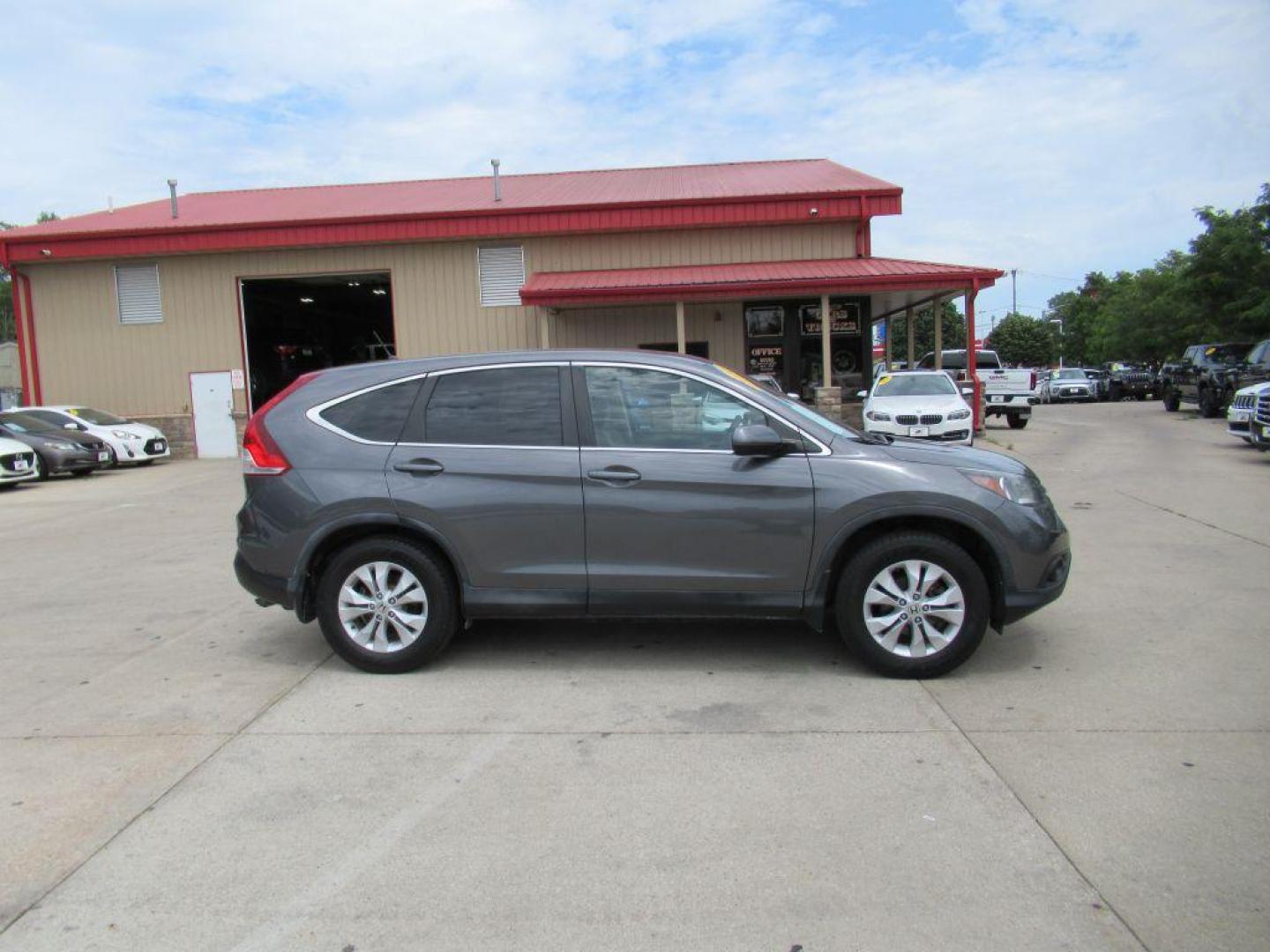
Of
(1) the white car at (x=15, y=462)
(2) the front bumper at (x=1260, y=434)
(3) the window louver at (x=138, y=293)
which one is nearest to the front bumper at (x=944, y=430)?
(2) the front bumper at (x=1260, y=434)

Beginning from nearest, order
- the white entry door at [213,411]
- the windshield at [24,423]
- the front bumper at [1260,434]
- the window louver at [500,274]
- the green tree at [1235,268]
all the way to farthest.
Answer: the front bumper at [1260,434] → the windshield at [24,423] → the window louver at [500,274] → the white entry door at [213,411] → the green tree at [1235,268]

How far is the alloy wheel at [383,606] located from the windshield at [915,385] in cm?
1300

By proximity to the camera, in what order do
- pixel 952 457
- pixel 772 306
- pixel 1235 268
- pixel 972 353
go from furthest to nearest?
pixel 1235 268, pixel 772 306, pixel 972 353, pixel 952 457

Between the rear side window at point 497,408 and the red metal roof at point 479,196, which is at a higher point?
the red metal roof at point 479,196

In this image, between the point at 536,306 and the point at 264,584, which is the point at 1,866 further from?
the point at 536,306

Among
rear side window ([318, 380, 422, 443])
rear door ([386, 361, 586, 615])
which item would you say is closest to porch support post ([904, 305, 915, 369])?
rear door ([386, 361, 586, 615])

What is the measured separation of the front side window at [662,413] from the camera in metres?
5.17

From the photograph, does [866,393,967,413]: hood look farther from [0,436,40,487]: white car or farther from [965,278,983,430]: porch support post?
[0,436,40,487]: white car

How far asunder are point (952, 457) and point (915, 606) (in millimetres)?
825

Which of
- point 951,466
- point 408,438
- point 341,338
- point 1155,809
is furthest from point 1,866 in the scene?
point 341,338

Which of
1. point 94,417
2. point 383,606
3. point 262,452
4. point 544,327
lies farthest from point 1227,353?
point 94,417

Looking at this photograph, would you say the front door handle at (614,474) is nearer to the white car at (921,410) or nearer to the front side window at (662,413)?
the front side window at (662,413)

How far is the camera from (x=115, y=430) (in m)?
19.9

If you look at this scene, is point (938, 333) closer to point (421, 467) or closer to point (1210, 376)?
point (1210, 376)
